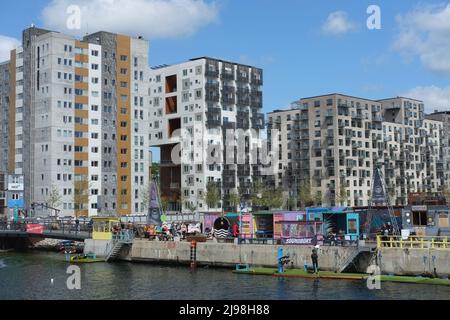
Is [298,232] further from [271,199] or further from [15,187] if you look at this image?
[271,199]

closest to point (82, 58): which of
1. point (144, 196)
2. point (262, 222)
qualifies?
point (144, 196)

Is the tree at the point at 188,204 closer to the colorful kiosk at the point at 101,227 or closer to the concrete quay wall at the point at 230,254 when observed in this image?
the colorful kiosk at the point at 101,227

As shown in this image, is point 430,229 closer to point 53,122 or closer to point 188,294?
point 188,294

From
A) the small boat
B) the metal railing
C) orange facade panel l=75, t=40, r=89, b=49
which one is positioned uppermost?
orange facade panel l=75, t=40, r=89, b=49

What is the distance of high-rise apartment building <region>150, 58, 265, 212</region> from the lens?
151375 millimetres

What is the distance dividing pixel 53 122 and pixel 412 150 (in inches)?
4189

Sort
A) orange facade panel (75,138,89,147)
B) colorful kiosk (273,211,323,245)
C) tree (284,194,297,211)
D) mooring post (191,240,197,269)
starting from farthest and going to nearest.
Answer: tree (284,194,297,211)
orange facade panel (75,138,89,147)
mooring post (191,240,197,269)
colorful kiosk (273,211,323,245)

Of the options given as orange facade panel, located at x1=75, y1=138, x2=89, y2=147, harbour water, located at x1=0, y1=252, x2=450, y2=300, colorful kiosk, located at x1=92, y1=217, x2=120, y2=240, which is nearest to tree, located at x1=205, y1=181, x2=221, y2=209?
orange facade panel, located at x1=75, y1=138, x2=89, y2=147

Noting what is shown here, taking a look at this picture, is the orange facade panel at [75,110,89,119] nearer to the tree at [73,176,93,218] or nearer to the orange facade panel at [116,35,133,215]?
the orange facade panel at [116,35,133,215]

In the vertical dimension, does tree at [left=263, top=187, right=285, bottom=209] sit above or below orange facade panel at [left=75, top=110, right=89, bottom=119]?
below

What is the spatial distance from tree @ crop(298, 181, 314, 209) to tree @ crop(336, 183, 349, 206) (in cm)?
720

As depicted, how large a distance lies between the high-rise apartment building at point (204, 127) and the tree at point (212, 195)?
2146 mm
